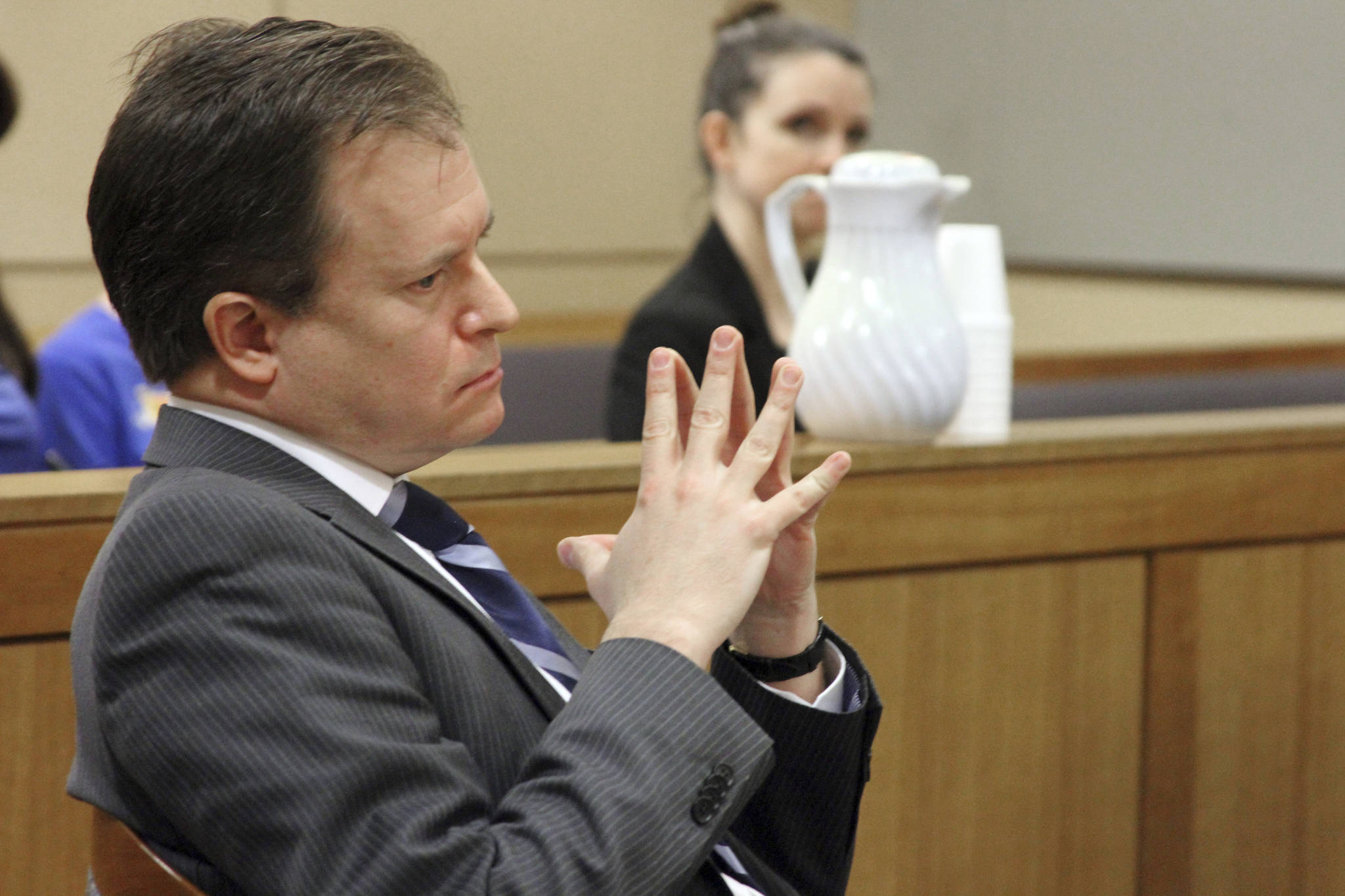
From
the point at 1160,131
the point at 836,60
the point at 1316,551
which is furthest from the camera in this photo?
the point at 1160,131

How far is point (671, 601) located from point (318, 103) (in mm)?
382

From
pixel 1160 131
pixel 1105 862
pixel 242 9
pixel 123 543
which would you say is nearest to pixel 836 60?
pixel 242 9

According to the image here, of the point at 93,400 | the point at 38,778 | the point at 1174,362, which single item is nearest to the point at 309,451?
the point at 38,778

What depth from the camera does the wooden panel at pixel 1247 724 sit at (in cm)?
194

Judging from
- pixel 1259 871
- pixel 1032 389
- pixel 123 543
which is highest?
pixel 123 543

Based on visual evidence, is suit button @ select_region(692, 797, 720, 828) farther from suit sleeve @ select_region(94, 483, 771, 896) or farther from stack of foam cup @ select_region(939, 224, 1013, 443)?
stack of foam cup @ select_region(939, 224, 1013, 443)

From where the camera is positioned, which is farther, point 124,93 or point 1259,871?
point 1259,871

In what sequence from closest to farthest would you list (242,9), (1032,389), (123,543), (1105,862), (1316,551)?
1. (123,543)
2. (1105,862)
3. (1316,551)
4. (242,9)
5. (1032,389)

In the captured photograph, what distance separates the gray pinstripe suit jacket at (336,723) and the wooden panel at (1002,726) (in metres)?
0.82

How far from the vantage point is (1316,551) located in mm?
2031

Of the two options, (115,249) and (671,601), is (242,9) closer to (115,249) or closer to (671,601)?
(115,249)

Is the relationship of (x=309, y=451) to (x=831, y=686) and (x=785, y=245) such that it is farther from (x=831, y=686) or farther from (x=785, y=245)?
(x=785, y=245)

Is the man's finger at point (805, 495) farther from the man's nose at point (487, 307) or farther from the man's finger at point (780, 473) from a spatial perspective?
the man's nose at point (487, 307)

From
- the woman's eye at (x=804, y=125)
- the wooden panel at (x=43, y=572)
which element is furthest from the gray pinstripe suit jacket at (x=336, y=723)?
the woman's eye at (x=804, y=125)
